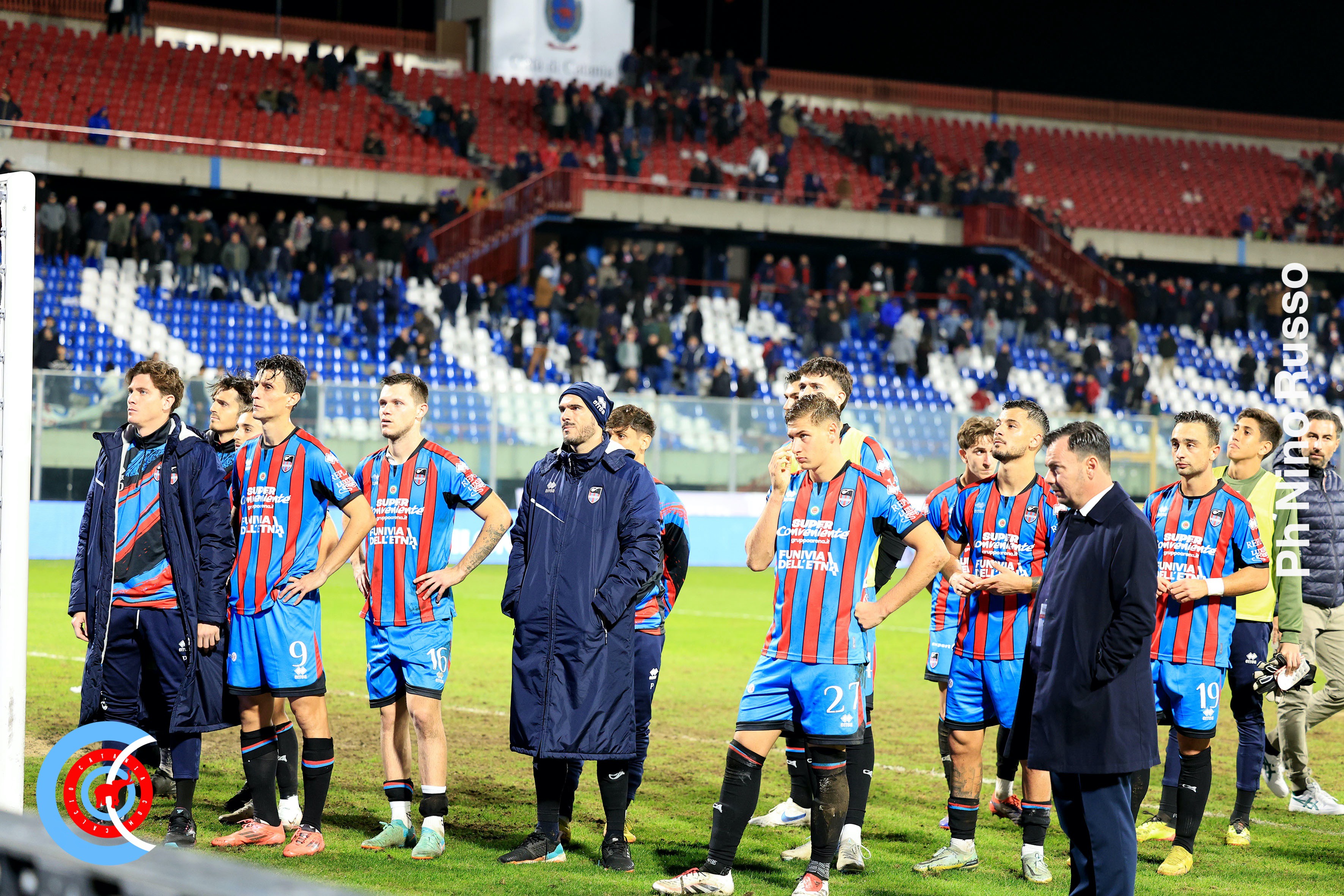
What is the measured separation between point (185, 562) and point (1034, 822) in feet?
13.2

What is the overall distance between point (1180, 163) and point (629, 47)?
17.6 m

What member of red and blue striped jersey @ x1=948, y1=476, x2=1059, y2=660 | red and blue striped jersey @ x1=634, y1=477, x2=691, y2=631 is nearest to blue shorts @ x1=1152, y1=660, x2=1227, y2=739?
red and blue striped jersey @ x1=948, y1=476, x2=1059, y2=660

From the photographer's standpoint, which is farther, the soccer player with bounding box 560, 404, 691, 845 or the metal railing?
the metal railing

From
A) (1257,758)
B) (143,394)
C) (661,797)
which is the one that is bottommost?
(661,797)

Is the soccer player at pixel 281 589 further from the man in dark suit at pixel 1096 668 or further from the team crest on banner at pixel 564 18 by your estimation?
the team crest on banner at pixel 564 18

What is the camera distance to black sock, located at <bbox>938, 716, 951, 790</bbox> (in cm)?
673

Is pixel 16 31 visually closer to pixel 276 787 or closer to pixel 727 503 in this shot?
pixel 727 503

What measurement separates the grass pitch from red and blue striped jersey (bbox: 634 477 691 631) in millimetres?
1090

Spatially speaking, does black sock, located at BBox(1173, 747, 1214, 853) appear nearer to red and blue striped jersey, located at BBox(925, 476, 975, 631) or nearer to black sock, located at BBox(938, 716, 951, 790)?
black sock, located at BBox(938, 716, 951, 790)

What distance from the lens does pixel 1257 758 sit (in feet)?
24.1

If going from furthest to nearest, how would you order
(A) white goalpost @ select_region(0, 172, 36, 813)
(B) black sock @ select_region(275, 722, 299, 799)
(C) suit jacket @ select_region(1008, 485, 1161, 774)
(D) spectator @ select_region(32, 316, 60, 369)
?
(D) spectator @ select_region(32, 316, 60, 369) < (B) black sock @ select_region(275, 722, 299, 799) < (A) white goalpost @ select_region(0, 172, 36, 813) < (C) suit jacket @ select_region(1008, 485, 1161, 774)

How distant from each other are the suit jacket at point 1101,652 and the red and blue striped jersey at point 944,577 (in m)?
1.78

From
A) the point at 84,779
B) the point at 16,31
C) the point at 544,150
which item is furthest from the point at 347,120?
the point at 84,779

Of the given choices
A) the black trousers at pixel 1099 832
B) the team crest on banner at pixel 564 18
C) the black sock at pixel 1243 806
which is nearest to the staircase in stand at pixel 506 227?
the team crest on banner at pixel 564 18
